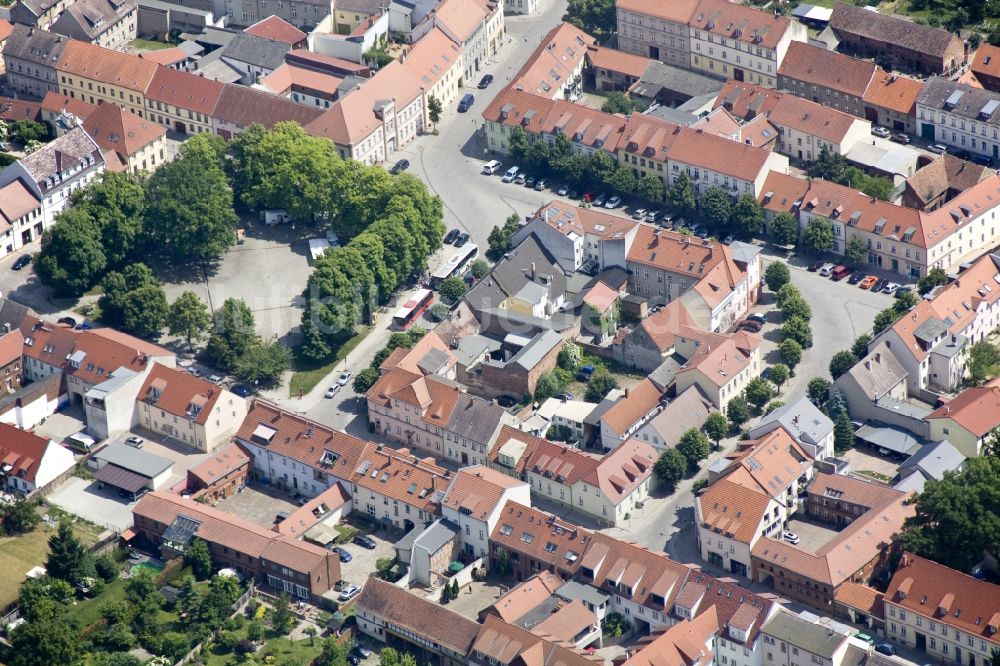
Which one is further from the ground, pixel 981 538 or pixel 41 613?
pixel 981 538

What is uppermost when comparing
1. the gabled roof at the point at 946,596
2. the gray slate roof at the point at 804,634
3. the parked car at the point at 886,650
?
the gabled roof at the point at 946,596

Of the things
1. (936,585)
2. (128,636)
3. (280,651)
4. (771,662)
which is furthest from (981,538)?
(128,636)

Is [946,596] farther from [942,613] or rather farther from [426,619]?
[426,619]

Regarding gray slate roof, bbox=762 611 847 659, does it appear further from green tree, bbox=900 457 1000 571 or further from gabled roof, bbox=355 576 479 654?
gabled roof, bbox=355 576 479 654

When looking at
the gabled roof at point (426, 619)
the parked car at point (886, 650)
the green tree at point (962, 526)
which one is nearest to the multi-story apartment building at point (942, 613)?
the parked car at point (886, 650)

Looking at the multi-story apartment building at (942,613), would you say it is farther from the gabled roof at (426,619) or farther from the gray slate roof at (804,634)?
the gabled roof at (426,619)

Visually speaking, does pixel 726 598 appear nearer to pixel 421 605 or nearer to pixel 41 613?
pixel 421 605

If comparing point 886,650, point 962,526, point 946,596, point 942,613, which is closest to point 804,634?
point 886,650
